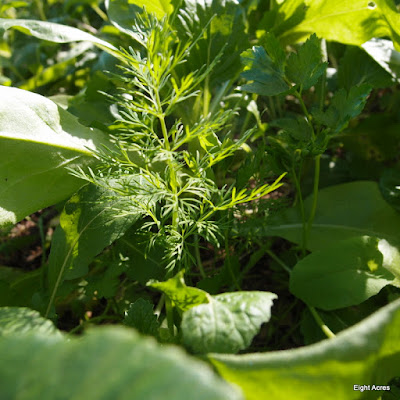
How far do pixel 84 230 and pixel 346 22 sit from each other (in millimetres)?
773

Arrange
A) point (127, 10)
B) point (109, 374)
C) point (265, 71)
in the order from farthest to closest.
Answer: point (127, 10)
point (265, 71)
point (109, 374)

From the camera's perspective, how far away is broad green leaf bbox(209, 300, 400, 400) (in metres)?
0.46

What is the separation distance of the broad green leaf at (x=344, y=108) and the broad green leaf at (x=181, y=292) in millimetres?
380

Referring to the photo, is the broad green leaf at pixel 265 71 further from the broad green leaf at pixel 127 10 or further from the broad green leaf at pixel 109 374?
the broad green leaf at pixel 109 374

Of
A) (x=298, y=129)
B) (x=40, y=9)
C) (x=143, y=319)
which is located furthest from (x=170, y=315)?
(x=40, y=9)

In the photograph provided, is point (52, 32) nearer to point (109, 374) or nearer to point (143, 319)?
point (143, 319)

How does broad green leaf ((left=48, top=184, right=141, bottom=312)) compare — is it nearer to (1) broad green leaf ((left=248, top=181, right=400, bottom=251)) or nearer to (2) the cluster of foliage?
(2) the cluster of foliage

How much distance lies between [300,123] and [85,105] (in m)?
0.56

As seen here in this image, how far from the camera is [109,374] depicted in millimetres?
367

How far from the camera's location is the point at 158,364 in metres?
0.37

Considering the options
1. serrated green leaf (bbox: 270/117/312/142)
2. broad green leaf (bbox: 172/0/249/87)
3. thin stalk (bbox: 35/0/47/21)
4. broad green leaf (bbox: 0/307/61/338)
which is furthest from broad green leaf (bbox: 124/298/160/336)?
thin stalk (bbox: 35/0/47/21)

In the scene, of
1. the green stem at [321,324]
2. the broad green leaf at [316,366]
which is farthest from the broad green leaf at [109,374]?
the green stem at [321,324]

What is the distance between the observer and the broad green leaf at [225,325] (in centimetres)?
56

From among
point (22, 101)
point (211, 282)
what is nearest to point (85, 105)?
point (22, 101)
